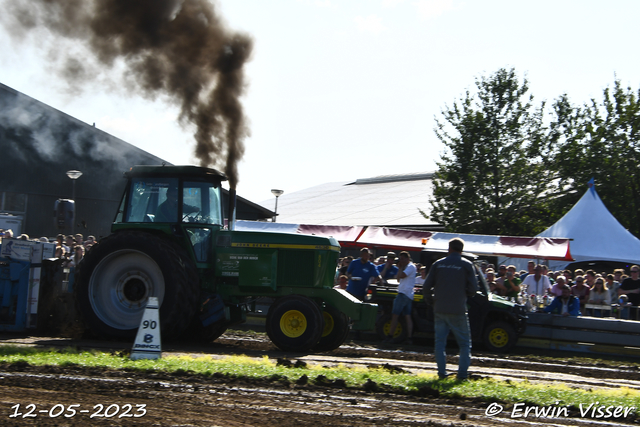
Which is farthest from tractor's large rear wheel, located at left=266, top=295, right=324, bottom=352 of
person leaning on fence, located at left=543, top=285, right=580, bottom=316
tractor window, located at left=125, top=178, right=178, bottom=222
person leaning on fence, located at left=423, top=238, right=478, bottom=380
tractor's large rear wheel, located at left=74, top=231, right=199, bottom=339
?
person leaning on fence, located at left=543, top=285, right=580, bottom=316

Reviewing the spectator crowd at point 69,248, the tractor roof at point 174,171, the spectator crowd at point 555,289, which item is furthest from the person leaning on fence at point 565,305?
the spectator crowd at point 69,248

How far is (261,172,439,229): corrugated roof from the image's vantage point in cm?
3466

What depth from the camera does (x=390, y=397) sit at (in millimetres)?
6676

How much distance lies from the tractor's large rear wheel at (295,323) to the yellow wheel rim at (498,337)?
459 cm

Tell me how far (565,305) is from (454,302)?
7.40 metres

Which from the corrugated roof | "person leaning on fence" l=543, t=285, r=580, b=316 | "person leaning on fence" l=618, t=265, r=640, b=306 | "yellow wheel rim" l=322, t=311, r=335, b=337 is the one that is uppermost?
the corrugated roof

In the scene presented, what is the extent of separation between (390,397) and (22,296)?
7147mm

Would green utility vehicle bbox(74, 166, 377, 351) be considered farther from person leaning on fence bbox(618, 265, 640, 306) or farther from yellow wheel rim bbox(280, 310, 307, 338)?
person leaning on fence bbox(618, 265, 640, 306)

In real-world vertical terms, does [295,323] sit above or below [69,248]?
below

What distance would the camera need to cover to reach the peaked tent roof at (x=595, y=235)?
2003cm

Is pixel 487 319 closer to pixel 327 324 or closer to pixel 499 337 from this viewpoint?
pixel 499 337

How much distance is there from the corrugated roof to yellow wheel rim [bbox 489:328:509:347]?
720 inches

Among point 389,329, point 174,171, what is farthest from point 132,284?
point 389,329

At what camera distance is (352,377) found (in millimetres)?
7488
